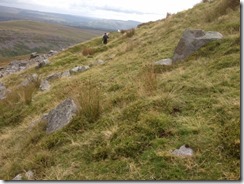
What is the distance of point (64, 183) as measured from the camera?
620 centimetres

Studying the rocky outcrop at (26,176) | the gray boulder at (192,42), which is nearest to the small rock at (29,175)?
the rocky outcrop at (26,176)

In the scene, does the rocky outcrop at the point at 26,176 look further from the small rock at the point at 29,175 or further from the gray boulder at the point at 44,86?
the gray boulder at the point at 44,86

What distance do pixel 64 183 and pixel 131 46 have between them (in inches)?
592

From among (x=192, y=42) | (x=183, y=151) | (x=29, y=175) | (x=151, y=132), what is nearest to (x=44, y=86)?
(x=192, y=42)

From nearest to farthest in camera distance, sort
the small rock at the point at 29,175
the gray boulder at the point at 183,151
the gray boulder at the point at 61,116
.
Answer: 1. the gray boulder at the point at 183,151
2. the small rock at the point at 29,175
3. the gray boulder at the point at 61,116

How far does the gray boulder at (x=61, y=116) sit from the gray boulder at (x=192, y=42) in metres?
4.82

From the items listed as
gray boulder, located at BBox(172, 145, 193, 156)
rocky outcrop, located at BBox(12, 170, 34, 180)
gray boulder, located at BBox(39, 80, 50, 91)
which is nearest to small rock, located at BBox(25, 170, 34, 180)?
rocky outcrop, located at BBox(12, 170, 34, 180)

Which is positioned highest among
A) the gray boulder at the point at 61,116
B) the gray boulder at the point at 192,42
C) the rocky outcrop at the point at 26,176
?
the gray boulder at the point at 192,42

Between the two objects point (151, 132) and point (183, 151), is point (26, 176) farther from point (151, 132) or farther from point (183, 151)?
point (183, 151)

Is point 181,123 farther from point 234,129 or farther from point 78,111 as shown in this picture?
point 78,111

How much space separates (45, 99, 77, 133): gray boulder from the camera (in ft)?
29.4

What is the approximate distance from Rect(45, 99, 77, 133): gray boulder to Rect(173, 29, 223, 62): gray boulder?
4818 mm

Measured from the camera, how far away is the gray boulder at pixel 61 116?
8.96m

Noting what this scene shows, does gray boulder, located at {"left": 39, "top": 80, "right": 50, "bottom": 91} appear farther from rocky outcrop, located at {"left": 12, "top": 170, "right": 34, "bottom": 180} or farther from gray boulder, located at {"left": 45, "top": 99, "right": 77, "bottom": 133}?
rocky outcrop, located at {"left": 12, "top": 170, "right": 34, "bottom": 180}
